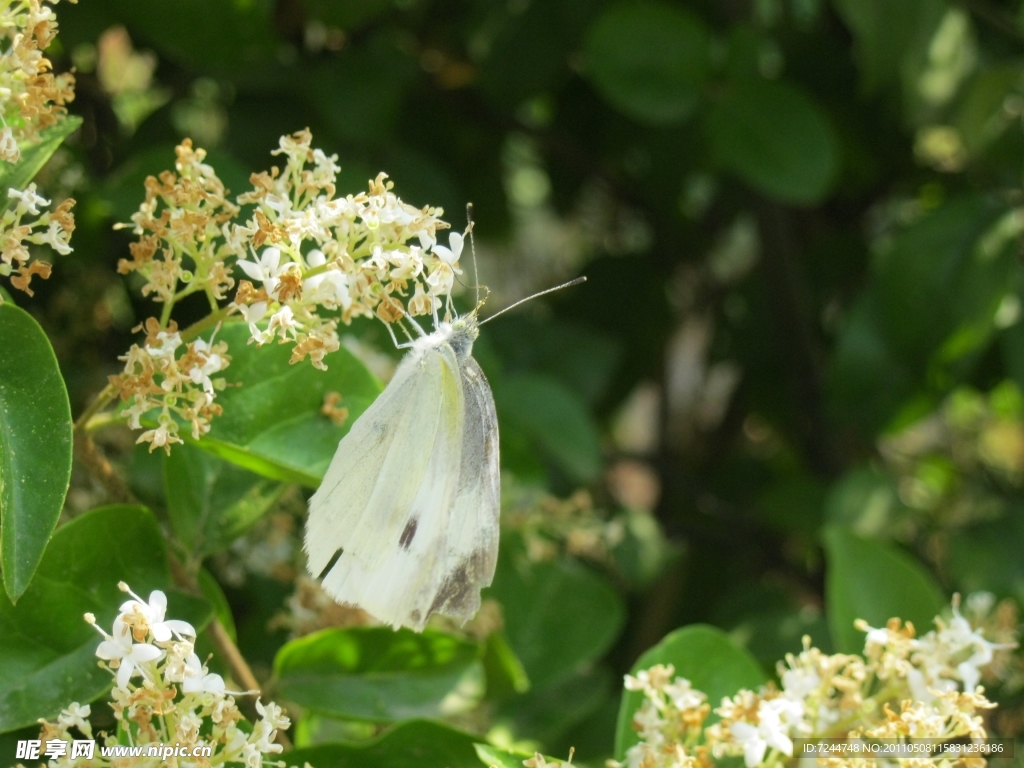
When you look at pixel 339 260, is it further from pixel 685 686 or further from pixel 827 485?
pixel 827 485

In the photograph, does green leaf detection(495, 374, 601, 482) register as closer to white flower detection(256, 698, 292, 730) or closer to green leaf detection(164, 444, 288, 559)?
green leaf detection(164, 444, 288, 559)

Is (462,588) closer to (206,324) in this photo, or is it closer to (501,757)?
(501,757)

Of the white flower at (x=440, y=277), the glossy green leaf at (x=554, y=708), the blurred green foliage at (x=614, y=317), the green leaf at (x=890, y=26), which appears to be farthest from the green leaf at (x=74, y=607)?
the green leaf at (x=890, y=26)

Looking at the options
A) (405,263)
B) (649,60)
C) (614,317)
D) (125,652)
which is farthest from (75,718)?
(614,317)

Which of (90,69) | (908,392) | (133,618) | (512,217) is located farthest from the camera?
(512,217)

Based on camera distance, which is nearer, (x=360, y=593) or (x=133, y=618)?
(x=133, y=618)

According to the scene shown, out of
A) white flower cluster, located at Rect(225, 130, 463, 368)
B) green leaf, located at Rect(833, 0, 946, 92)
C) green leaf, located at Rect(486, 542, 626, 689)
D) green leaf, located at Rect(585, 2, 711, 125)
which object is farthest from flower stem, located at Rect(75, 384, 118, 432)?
green leaf, located at Rect(833, 0, 946, 92)

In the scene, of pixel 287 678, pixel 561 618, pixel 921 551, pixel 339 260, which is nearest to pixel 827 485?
pixel 921 551
